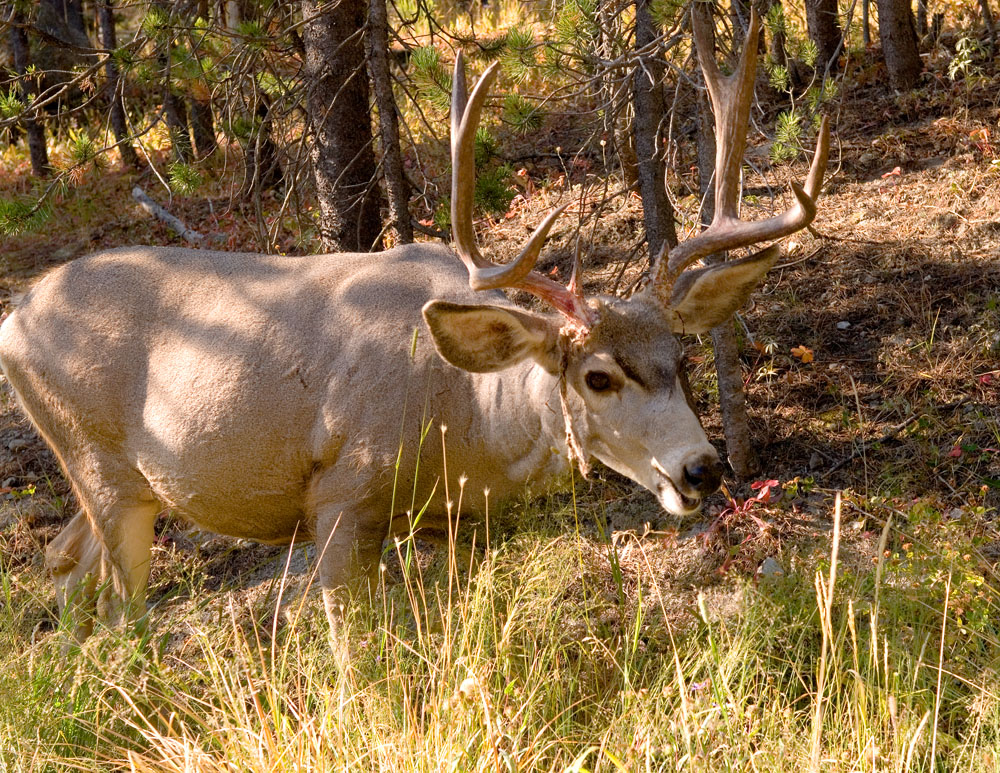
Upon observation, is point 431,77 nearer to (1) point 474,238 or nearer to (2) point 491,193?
(2) point 491,193

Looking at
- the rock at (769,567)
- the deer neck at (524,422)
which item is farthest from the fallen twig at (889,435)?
the deer neck at (524,422)

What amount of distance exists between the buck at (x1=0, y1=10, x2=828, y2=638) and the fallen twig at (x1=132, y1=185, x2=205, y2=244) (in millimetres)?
6247

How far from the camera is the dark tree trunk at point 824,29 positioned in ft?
35.0

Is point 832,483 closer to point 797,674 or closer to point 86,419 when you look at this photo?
point 797,674

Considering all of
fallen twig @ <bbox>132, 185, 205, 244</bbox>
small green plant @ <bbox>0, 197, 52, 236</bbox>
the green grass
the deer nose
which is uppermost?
small green plant @ <bbox>0, 197, 52, 236</bbox>

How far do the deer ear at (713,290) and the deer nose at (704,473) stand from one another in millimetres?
913

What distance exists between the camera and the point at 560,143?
1235 cm

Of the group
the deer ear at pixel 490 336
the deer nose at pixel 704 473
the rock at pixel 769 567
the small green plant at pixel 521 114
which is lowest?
the rock at pixel 769 567

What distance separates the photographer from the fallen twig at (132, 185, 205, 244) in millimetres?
12805

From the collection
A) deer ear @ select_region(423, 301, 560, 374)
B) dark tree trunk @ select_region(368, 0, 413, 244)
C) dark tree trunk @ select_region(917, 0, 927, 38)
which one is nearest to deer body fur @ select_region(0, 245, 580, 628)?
deer ear @ select_region(423, 301, 560, 374)

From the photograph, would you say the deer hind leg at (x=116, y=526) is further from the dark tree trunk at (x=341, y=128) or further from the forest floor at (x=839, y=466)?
the dark tree trunk at (x=341, y=128)

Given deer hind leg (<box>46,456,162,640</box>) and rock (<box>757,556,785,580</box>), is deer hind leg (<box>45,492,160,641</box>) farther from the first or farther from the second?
rock (<box>757,556,785,580</box>)

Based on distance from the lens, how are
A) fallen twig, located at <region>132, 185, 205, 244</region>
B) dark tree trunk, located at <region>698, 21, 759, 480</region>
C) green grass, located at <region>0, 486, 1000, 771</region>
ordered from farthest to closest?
1. fallen twig, located at <region>132, 185, 205, 244</region>
2. dark tree trunk, located at <region>698, 21, 759, 480</region>
3. green grass, located at <region>0, 486, 1000, 771</region>

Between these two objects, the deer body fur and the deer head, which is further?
the deer body fur
